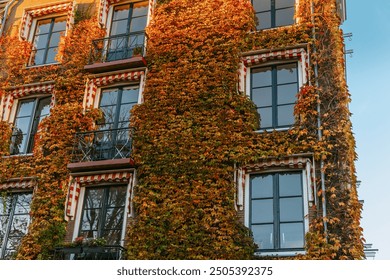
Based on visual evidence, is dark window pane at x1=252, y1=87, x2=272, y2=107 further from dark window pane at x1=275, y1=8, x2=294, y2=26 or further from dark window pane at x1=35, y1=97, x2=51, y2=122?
dark window pane at x1=35, y1=97, x2=51, y2=122

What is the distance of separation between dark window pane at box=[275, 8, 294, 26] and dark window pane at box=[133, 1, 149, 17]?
15.8 ft

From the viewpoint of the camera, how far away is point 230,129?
15.1 m

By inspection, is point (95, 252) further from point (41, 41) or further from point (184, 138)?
point (41, 41)

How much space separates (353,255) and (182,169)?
5053mm

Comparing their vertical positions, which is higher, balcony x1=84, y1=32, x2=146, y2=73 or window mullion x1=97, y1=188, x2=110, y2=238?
balcony x1=84, y1=32, x2=146, y2=73

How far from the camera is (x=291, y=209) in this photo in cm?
1387

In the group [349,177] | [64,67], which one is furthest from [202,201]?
[64,67]

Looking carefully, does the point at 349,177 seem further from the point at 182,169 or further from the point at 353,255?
the point at 182,169

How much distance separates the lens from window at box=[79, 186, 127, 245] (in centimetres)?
1515

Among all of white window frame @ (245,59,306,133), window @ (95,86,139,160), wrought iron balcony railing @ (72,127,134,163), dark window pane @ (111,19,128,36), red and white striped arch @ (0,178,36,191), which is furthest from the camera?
dark window pane @ (111,19,128,36)

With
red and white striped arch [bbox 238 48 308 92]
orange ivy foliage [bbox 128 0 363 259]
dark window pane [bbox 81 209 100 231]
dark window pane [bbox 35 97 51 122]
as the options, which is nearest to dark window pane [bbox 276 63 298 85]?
red and white striped arch [bbox 238 48 308 92]

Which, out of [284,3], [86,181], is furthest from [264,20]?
[86,181]

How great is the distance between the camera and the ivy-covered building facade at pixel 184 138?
45.5 ft

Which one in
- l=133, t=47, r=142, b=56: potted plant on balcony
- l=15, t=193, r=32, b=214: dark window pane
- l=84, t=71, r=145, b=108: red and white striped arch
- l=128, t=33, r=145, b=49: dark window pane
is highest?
l=128, t=33, r=145, b=49: dark window pane
